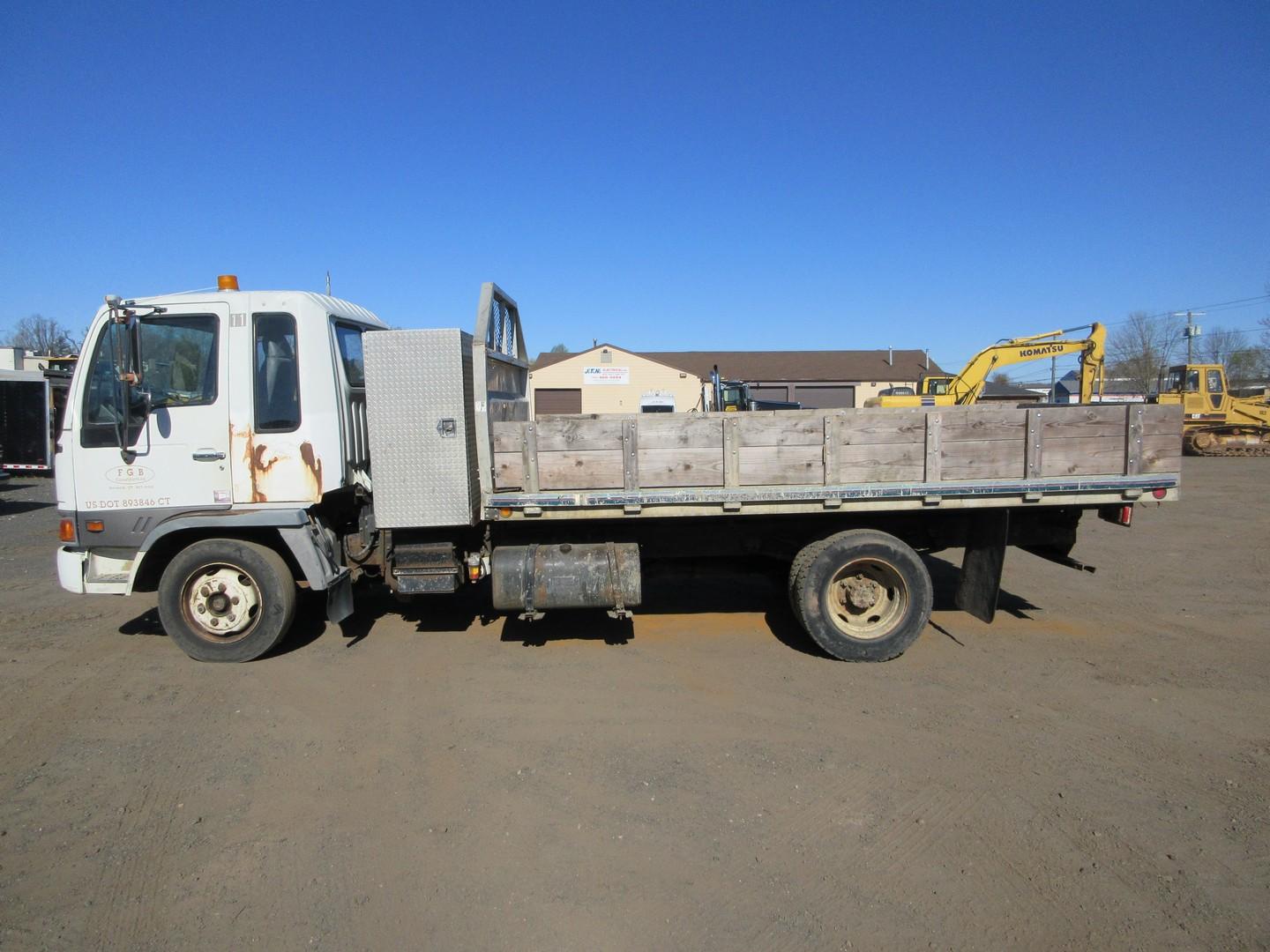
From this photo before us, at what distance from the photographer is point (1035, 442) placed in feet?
16.5

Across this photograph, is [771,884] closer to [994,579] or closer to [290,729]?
[290,729]

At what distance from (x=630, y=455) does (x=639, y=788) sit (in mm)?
2247

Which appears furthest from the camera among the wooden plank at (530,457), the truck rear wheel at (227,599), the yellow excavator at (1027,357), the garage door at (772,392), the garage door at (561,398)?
the garage door at (772,392)

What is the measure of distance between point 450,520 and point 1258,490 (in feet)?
56.4

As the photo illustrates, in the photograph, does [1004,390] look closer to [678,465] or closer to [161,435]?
[678,465]

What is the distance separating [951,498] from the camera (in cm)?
510

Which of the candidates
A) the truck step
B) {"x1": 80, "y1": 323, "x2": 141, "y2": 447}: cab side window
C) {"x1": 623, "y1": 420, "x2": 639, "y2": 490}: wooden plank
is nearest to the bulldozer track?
{"x1": 623, "y1": 420, "x2": 639, "y2": 490}: wooden plank

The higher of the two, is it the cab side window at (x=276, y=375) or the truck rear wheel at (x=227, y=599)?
the cab side window at (x=276, y=375)

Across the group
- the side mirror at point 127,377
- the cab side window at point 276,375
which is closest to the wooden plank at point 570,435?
the cab side window at point 276,375

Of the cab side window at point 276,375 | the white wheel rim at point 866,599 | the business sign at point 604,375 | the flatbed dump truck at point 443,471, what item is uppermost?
the business sign at point 604,375

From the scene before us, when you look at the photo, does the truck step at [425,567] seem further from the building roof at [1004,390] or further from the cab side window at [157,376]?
the building roof at [1004,390]

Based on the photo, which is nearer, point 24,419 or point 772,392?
point 24,419

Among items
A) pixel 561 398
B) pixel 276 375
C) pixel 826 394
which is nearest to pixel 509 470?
pixel 276 375

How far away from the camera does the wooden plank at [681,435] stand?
16.4ft
